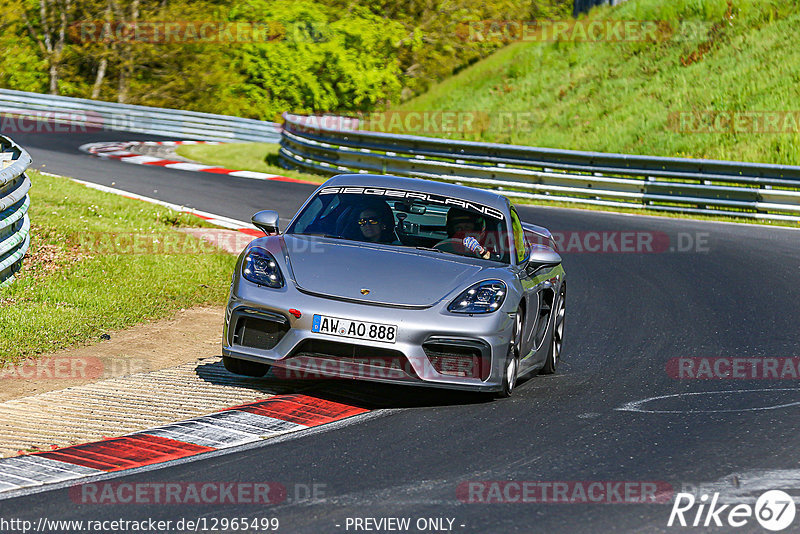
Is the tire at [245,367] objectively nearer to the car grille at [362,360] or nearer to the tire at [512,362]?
the car grille at [362,360]

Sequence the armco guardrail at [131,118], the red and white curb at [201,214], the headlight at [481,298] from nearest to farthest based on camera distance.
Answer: the headlight at [481,298] < the red and white curb at [201,214] < the armco guardrail at [131,118]

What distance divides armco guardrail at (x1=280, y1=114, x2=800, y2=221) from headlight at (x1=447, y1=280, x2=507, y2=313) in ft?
43.3

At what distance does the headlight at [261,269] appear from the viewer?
7055 millimetres

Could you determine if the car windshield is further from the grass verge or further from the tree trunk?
the tree trunk

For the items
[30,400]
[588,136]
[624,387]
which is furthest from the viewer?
[588,136]

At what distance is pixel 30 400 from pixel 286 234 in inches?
80.9

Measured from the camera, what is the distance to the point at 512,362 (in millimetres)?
7234

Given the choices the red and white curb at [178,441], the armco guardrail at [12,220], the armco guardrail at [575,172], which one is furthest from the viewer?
the armco guardrail at [575,172]

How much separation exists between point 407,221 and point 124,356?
2.36m

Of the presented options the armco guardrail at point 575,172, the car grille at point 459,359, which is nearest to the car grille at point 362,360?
the car grille at point 459,359

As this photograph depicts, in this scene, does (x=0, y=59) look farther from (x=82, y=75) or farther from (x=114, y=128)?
(x=114, y=128)

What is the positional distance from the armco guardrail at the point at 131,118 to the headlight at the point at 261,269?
27366 millimetres

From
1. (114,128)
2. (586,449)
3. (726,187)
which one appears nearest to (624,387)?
(586,449)

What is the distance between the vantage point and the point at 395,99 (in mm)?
51781
